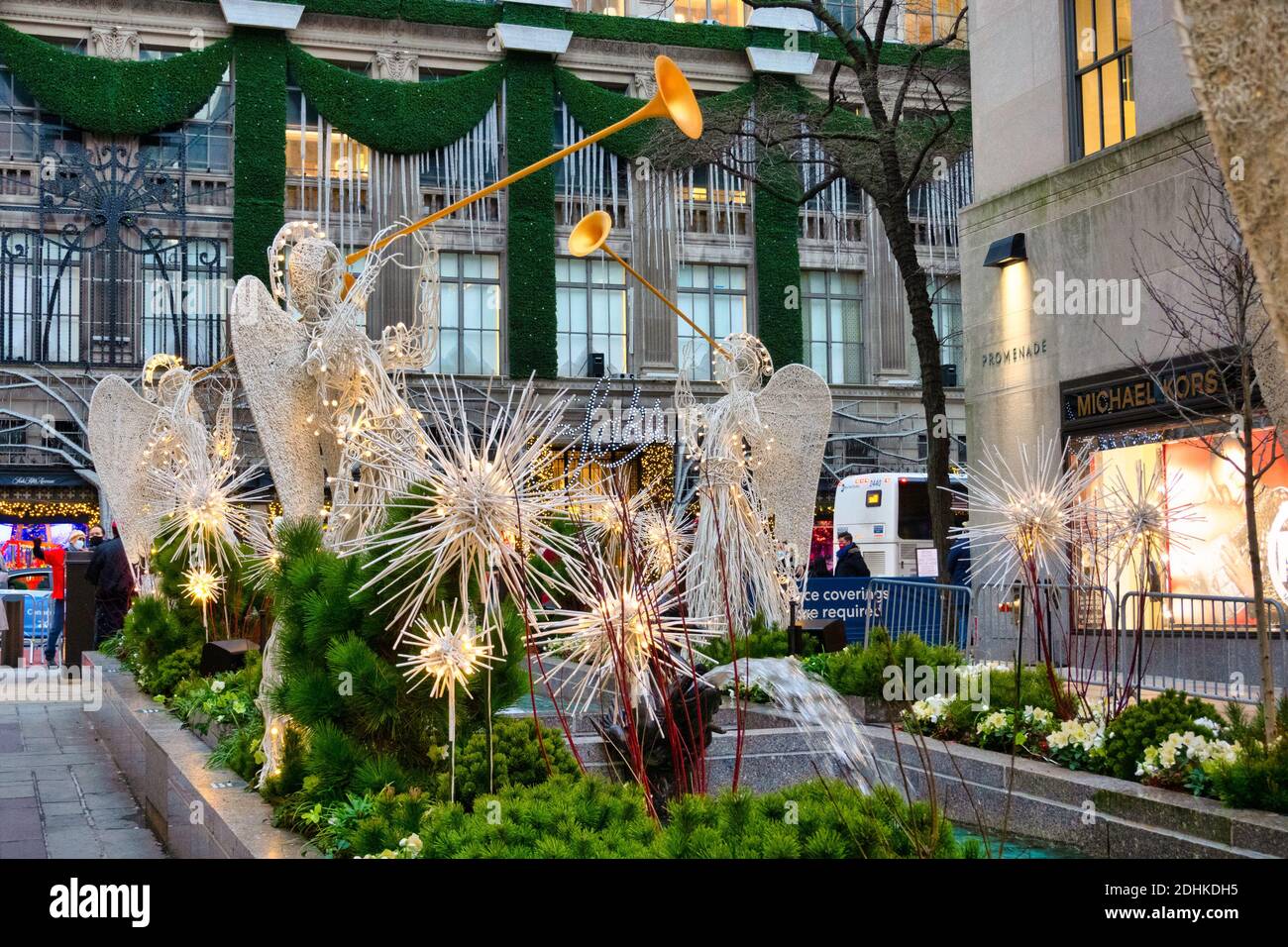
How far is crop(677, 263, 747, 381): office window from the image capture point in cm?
3753

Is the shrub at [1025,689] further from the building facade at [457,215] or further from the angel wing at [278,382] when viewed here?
the building facade at [457,215]

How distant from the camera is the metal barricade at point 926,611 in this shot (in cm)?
1452


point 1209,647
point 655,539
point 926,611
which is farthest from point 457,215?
point 655,539

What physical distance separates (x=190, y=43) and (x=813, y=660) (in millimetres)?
29062

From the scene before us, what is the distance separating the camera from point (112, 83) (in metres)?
33.0

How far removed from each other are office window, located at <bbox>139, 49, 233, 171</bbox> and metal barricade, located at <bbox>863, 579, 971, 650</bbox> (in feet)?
82.4

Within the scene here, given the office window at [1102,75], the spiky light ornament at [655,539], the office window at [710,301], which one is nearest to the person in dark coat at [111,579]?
the spiky light ornament at [655,539]

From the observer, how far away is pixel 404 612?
6.42 metres

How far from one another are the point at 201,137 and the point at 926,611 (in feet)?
86.5

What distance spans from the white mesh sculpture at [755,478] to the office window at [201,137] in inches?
975

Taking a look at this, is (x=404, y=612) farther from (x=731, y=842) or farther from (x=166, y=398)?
(x=166, y=398)
